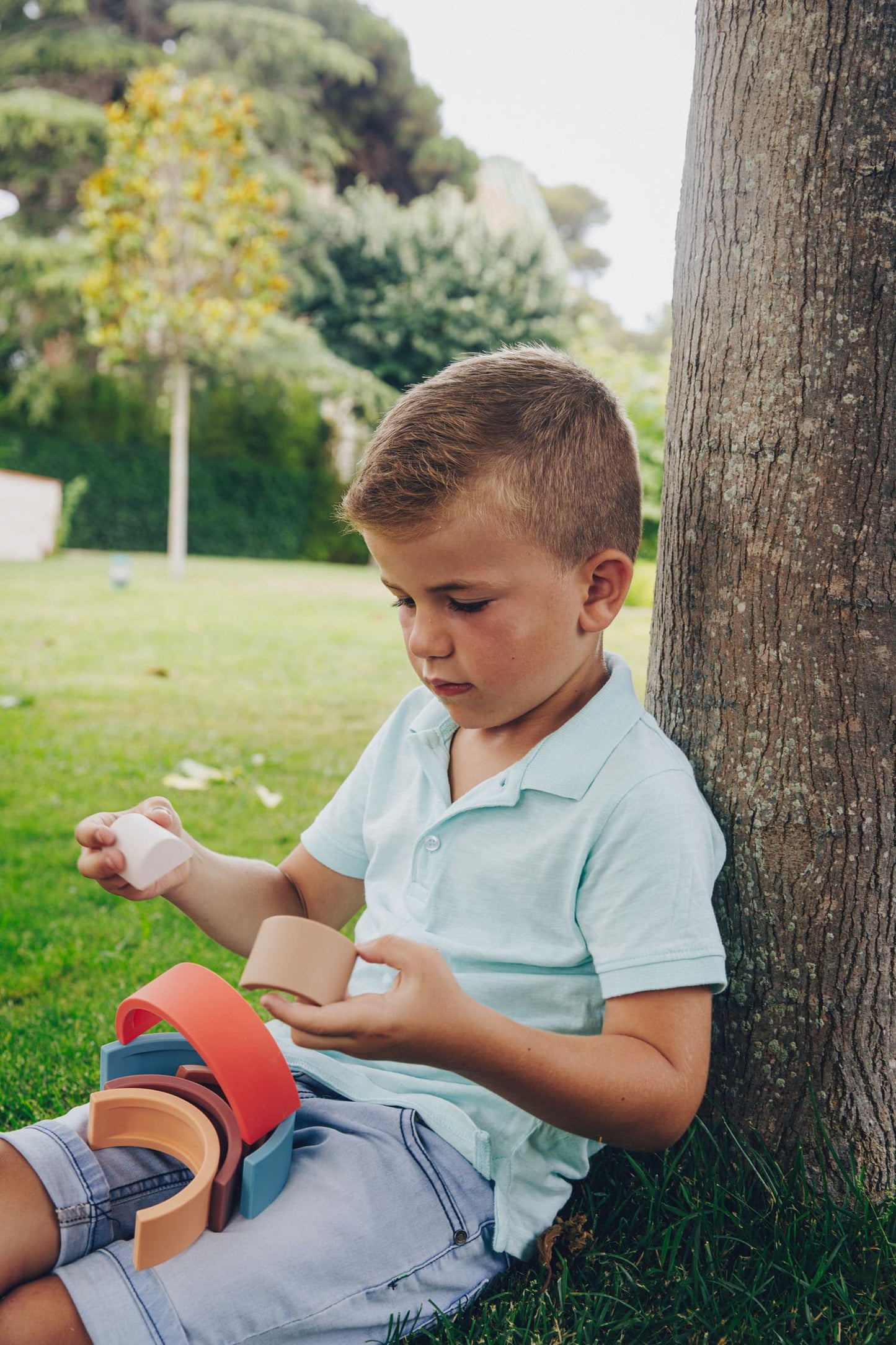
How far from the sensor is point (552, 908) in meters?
1.55

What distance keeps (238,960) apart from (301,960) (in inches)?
67.2

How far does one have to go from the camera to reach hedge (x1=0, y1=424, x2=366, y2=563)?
1764 centimetres

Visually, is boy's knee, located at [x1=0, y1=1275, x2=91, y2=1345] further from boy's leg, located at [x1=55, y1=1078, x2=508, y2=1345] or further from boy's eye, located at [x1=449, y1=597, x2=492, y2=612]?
boy's eye, located at [x1=449, y1=597, x2=492, y2=612]

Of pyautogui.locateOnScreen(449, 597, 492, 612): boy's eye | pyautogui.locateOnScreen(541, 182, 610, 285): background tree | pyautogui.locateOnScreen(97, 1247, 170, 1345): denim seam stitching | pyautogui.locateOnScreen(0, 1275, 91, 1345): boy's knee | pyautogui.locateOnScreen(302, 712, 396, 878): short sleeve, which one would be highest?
pyautogui.locateOnScreen(541, 182, 610, 285): background tree

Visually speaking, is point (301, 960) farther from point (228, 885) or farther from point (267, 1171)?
point (228, 885)

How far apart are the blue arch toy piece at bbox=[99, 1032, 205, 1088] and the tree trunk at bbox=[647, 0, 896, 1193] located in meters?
0.90

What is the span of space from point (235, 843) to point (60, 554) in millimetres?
12790

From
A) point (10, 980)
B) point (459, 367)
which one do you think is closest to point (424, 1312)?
point (459, 367)

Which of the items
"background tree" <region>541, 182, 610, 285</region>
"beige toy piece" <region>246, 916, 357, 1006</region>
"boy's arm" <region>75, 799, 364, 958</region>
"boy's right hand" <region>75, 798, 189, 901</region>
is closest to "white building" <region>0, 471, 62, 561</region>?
"boy's arm" <region>75, 799, 364, 958</region>

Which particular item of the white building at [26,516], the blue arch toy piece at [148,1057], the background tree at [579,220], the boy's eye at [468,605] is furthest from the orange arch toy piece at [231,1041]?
the background tree at [579,220]

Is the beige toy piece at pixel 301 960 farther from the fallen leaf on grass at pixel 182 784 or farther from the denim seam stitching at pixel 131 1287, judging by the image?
the fallen leaf on grass at pixel 182 784

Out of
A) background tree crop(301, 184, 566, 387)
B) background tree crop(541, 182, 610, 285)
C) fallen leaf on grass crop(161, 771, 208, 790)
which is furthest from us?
background tree crop(541, 182, 610, 285)

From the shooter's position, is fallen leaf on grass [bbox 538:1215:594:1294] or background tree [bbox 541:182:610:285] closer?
fallen leaf on grass [bbox 538:1215:594:1294]

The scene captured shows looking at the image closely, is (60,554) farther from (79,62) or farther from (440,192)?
(440,192)
